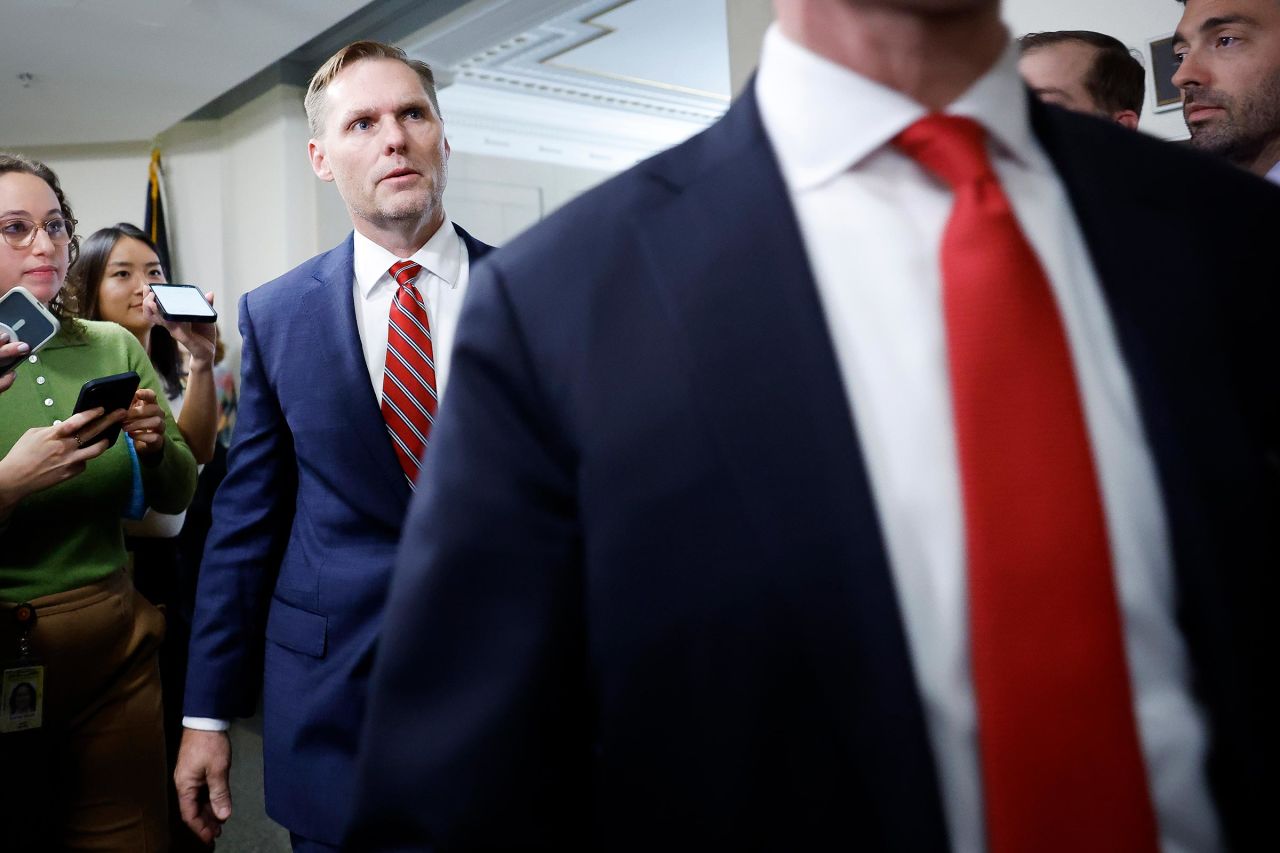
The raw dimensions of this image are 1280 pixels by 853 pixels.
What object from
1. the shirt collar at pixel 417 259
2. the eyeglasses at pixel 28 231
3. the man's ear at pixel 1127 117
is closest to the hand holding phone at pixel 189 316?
the eyeglasses at pixel 28 231

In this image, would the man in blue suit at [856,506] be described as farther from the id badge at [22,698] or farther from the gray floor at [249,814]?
the gray floor at [249,814]

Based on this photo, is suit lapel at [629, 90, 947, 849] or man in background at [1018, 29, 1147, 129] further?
man in background at [1018, 29, 1147, 129]

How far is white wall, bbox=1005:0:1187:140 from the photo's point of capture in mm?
2926

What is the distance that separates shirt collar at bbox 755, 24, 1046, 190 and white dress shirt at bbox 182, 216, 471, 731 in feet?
3.49

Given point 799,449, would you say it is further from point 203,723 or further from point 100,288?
point 100,288

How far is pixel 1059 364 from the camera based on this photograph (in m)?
0.65

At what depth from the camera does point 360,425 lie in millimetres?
1612

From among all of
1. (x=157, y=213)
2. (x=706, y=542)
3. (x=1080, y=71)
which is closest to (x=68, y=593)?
(x=706, y=542)

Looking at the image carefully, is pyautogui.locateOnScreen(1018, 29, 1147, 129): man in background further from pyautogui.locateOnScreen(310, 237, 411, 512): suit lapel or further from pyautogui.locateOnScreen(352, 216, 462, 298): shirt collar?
pyautogui.locateOnScreen(310, 237, 411, 512): suit lapel

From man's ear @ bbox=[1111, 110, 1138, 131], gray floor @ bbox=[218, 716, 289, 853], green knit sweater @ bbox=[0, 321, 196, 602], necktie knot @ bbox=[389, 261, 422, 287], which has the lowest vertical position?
gray floor @ bbox=[218, 716, 289, 853]

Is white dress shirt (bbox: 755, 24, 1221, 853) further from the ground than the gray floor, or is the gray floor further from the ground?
white dress shirt (bbox: 755, 24, 1221, 853)

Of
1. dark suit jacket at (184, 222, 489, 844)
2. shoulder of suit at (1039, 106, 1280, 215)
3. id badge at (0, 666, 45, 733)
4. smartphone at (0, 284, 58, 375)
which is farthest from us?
smartphone at (0, 284, 58, 375)

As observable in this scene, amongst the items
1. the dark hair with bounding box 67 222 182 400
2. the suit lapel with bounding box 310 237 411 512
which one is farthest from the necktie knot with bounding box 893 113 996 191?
the dark hair with bounding box 67 222 182 400

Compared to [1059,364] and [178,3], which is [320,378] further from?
[178,3]
